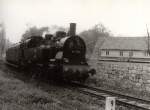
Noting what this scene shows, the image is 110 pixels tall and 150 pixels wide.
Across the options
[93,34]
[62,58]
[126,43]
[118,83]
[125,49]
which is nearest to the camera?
[62,58]

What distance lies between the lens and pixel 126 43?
4781cm

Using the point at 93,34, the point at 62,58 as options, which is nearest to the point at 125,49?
the point at 93,34

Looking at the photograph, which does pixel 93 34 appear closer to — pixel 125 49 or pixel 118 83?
pixel 125 49

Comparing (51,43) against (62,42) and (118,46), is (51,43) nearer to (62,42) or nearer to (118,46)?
(62,42)

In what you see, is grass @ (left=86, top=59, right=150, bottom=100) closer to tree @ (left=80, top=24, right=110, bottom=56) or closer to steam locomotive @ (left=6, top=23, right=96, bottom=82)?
steam locomotive @ (left=6, top=23, right=96, bottom=82)

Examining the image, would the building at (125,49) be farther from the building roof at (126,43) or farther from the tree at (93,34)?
the tree at (93,34)

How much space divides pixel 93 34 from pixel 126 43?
17726mm

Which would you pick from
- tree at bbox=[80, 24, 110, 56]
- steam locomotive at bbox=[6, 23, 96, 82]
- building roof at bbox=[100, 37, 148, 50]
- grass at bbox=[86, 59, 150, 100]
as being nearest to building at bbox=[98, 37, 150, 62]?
building roof at bbox=[100, 37, 148, 50]

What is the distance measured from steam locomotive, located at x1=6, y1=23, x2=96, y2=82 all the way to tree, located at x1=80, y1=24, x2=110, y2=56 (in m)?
43.2

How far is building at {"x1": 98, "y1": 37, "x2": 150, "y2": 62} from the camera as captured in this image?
143 feet

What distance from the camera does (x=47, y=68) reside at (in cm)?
1484

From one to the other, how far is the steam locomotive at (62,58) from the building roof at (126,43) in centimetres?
3028

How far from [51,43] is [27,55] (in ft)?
9.79

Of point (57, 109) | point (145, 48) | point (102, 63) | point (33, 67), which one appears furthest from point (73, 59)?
point (145, 48)
